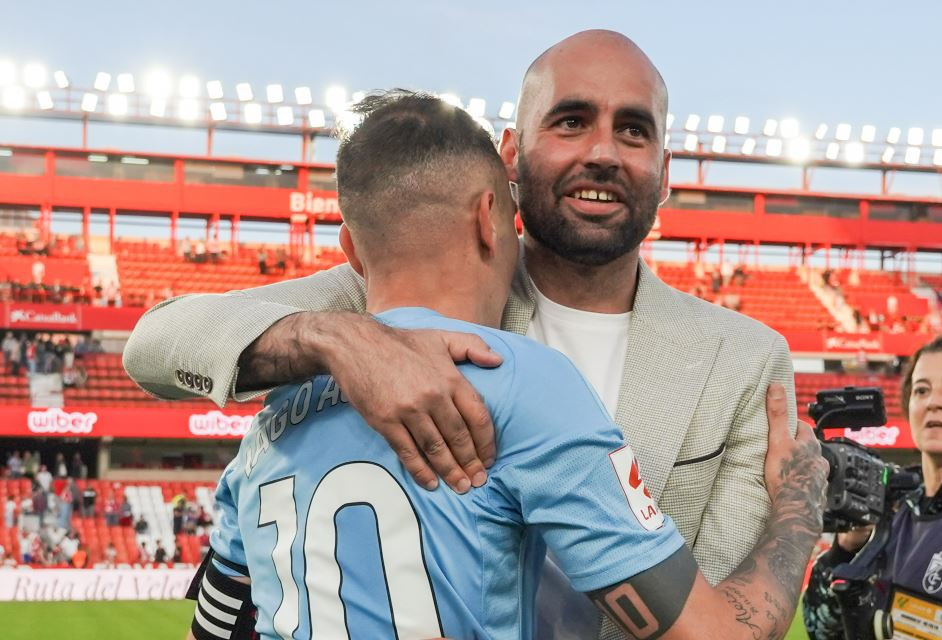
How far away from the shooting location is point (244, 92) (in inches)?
1506

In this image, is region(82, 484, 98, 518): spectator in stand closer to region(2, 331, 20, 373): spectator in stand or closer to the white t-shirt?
region(2, 331, 20, 373): spectator in stand

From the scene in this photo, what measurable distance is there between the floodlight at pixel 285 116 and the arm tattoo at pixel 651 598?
37.3 m

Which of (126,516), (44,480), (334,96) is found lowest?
(126,516)

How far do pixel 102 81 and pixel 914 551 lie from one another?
119 feet

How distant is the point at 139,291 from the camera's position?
106ft

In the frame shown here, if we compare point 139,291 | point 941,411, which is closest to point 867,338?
point 139,291

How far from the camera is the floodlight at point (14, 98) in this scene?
36.2 metres

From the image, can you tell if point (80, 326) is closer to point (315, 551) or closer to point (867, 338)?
point (867, 338)

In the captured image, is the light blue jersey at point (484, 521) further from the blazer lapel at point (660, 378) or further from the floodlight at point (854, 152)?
the floodlight at point (854, 152)

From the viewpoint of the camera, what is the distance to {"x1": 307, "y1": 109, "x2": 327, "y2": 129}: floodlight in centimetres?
3747

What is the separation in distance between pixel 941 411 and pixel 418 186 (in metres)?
3.31

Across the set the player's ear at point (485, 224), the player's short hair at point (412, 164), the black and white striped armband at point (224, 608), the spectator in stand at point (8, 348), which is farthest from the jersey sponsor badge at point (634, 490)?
the spectator in stand at point (8, 348)

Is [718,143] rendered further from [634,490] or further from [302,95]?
[634,490]

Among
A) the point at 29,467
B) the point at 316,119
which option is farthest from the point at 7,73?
the point at 29,467
